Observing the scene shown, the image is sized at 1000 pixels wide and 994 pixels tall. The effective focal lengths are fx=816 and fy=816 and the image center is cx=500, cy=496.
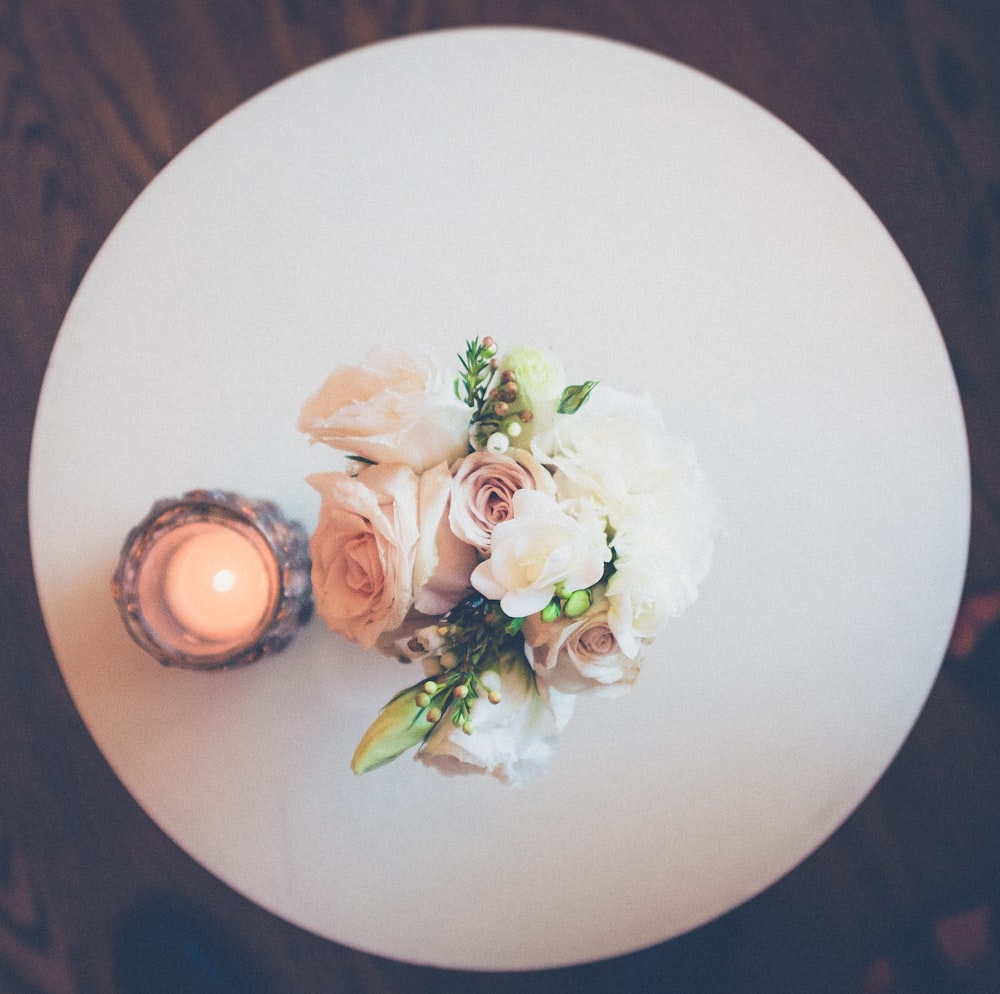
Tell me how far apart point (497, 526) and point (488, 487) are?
0.04m

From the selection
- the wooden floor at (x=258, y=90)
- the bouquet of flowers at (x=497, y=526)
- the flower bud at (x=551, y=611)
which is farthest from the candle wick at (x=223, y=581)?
the wooden floor at (x=258, y=90)

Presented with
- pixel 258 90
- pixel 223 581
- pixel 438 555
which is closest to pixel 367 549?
pixel 438 555

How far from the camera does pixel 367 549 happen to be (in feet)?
1.53

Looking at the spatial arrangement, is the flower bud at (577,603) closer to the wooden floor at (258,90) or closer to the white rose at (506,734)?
the white rose at (506,734)

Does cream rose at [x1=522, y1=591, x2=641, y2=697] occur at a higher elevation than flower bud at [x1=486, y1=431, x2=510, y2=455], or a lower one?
lower

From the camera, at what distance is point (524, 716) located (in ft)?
1.76

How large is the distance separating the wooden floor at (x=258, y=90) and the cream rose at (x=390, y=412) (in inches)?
38.3

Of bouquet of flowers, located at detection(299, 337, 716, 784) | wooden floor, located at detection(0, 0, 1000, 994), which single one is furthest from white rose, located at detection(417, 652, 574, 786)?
wooden floor, located at detection(0, 0, 1000, 994)

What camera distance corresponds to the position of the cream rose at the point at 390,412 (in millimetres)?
455

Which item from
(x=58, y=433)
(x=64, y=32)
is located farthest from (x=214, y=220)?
(x=64, y=32)

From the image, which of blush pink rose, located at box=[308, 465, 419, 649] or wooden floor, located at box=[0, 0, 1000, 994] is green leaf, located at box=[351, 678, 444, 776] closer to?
blush pink rose, located at box=[308, 465, 419, 649]

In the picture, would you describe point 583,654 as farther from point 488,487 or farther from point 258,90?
point 258,90

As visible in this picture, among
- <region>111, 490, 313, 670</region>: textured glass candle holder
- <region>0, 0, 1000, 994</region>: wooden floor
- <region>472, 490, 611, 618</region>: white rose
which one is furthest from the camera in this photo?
<region>0, 0, 1000, 994</region>: wooden floor

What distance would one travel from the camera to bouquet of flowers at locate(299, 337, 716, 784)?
0.45 metres
